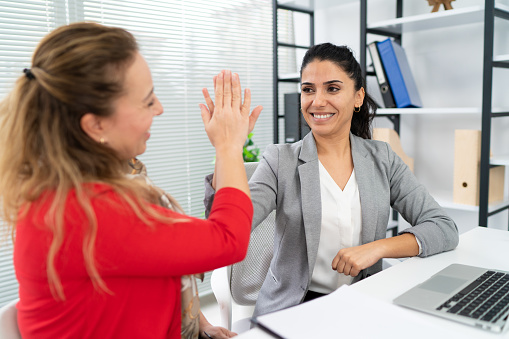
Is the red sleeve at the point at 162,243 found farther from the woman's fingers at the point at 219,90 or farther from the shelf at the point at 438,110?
the shelf at the point at 438,110

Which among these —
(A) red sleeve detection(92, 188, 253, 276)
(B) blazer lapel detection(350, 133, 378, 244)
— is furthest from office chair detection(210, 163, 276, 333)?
(A) red sleeve detection(92, 188, 253, 276)

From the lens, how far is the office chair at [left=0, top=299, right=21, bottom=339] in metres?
0.79

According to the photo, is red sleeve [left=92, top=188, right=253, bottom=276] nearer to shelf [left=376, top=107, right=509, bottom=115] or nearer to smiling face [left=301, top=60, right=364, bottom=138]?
smiling face [left=301, top=60, right=364, bottom=138]

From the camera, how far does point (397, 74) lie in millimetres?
2424

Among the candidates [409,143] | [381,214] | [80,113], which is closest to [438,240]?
[381,214]

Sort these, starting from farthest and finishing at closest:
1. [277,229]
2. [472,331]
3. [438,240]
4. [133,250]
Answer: [277,229], [438,240], [472,331], [133,250]

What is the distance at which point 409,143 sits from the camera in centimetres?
273

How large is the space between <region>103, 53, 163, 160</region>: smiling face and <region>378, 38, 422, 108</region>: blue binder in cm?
190

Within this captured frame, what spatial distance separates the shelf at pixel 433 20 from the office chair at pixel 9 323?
2.16 metres

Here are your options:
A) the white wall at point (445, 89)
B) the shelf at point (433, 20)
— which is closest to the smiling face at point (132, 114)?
the shelf at point (433, 20)

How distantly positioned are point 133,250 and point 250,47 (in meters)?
2.71

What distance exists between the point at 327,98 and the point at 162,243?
0.95 meters

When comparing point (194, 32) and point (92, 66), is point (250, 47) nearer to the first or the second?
point (194, 32)

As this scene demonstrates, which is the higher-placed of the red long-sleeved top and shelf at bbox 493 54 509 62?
shelf at bbox 493 54 509 62
